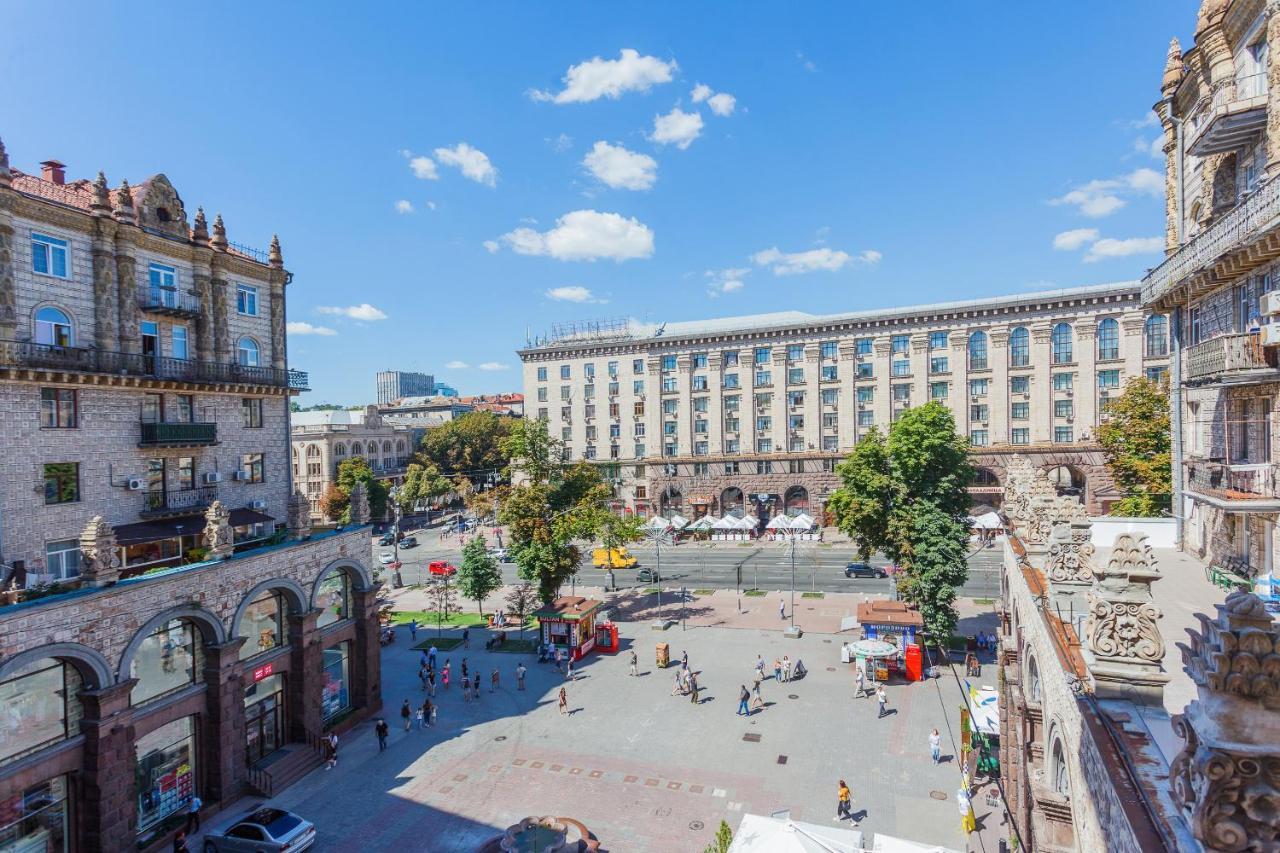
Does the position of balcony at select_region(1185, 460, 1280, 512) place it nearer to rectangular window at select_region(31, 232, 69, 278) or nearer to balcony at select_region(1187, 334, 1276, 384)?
balcony at select_region(1187, 334, 1276, 384)

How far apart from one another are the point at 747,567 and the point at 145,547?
129ft

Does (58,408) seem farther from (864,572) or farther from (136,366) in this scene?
(864,572)

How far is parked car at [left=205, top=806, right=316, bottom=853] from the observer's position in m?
17.5

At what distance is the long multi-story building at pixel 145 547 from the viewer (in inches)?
666

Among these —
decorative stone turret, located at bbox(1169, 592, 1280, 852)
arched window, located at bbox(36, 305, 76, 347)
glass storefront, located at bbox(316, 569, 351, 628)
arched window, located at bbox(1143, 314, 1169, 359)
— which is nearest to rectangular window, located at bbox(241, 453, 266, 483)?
glass storefront, located at bbox(316, 569, 351, 628)

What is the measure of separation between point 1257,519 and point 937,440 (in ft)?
42.3

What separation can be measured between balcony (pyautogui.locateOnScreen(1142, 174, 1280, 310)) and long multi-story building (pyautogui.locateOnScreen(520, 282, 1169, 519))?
33.5 metres

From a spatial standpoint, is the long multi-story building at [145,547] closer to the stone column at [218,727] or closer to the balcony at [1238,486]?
the stone column at [218,727]

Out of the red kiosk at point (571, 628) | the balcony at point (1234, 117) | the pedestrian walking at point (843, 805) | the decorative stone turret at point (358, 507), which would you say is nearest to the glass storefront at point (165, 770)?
the decorative stone turret at point (358, 507)

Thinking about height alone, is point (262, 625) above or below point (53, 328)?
below

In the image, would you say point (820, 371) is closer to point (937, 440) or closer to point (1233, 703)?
point (937, 440)

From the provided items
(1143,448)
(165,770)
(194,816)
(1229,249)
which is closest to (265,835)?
(194,816)

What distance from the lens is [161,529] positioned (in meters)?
23.5

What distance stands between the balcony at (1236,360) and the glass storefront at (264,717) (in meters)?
30.9
